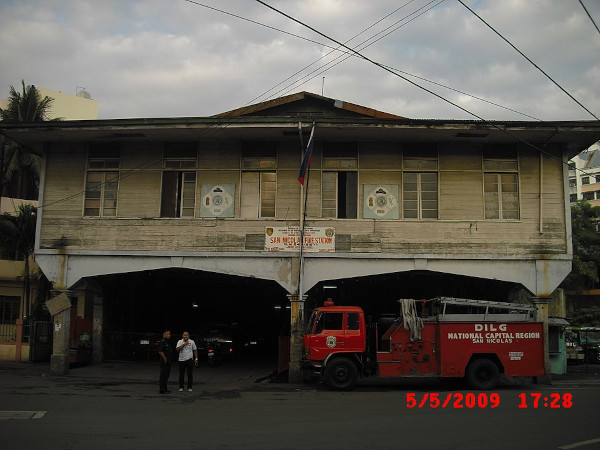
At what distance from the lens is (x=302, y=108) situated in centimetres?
2319

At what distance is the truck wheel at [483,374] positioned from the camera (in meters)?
15.9

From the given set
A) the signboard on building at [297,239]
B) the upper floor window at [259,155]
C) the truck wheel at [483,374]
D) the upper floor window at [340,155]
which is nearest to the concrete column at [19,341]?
the signboard on building at [297,239]

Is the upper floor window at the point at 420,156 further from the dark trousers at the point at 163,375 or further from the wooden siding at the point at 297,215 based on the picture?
the dark trousers at the point at 163,375

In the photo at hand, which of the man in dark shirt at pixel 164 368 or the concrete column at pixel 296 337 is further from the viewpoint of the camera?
the concrete column at pixel 296 337

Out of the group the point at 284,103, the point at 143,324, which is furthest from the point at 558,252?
the point at 143,324

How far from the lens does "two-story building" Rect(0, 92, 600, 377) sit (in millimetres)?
18547

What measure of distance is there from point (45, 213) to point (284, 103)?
9.33 metres

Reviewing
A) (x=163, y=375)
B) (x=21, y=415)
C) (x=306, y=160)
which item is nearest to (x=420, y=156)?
(x=306, y=160)

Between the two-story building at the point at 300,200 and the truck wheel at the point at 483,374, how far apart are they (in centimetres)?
333

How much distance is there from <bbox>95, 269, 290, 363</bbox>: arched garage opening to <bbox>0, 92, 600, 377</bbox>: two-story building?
213 cm

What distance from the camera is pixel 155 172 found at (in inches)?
781

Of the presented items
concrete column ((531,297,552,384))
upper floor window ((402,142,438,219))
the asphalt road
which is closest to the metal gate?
the asphalt road

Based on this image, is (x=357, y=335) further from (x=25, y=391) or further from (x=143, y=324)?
(x=143, y=324)

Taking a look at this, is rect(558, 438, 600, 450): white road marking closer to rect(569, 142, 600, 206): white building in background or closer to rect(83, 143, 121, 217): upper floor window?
rect(83, 143, 121, 217): upper floor window
